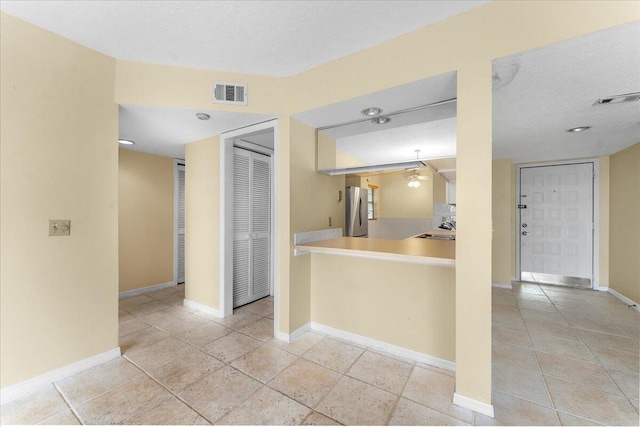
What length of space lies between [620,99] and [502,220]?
104 inches

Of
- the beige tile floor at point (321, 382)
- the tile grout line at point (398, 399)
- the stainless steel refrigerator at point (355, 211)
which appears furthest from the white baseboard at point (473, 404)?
the stainless steel refrigerator at point (355, 211)

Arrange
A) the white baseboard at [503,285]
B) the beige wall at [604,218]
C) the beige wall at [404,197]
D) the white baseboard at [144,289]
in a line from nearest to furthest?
the white baseboard at [144,289]
the beige wall at [604,218]
the white baseboard at [503,285]
the beige wall at [404,197]

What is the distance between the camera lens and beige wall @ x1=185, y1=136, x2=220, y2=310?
3197mm

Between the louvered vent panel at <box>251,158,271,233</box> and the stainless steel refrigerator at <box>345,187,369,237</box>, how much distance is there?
1.24 meters

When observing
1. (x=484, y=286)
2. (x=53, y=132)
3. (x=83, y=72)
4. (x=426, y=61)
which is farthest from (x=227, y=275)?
(x=426, y=61)

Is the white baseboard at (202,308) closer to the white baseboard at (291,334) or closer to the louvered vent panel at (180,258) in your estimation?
the white baseboard at (291,334)

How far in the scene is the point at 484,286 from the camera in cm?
158

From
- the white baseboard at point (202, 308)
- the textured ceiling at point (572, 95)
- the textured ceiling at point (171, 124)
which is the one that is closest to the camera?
the textured ceiling at point (572, 95)

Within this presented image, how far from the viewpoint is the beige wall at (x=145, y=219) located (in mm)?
3746

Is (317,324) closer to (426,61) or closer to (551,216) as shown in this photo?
(426,61)

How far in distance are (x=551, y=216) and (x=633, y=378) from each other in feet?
11.0

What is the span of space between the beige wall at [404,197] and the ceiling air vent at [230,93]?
368 centimetres

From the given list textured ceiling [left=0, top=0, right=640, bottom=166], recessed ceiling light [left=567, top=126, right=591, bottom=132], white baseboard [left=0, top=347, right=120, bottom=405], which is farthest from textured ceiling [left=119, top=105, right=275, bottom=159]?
recessed ceiling light [left=567, top=126, right=591, bottom=132]

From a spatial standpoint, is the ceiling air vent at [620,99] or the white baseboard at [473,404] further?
the ceiling air vent at [620,99]
